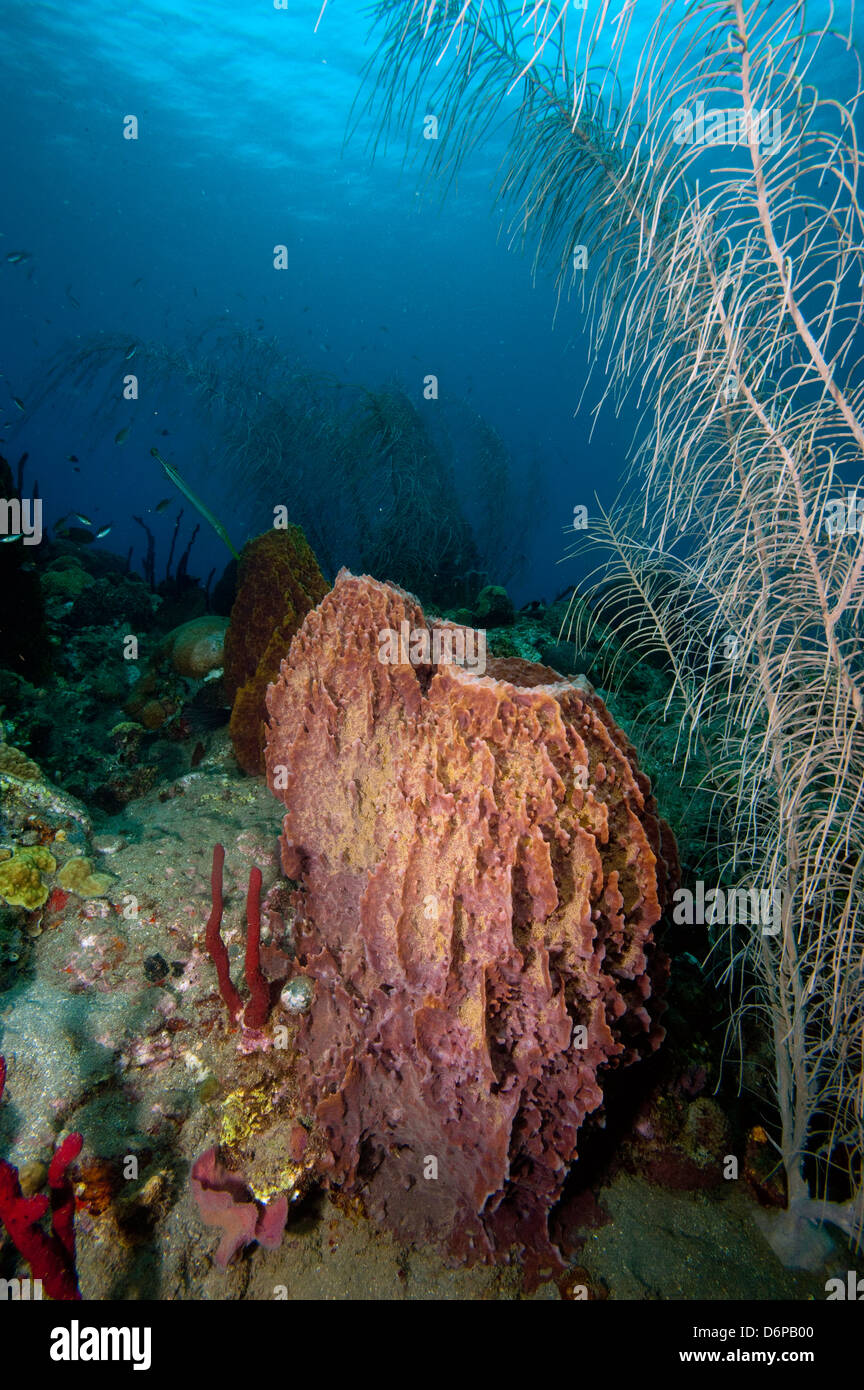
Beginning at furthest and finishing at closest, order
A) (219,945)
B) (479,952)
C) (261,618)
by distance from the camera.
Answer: (261,618), (219,945), (479,952)

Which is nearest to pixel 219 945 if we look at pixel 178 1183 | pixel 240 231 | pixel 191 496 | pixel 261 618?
pixel 178 1183

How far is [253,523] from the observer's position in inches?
551

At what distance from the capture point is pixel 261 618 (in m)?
5.71

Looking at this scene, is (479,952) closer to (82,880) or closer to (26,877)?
(82,880)

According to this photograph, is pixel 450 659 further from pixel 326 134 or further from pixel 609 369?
pixel 326 134

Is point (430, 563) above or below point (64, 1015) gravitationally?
above

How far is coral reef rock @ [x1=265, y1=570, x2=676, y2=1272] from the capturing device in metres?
2.42

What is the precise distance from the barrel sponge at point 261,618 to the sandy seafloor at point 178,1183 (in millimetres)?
2002

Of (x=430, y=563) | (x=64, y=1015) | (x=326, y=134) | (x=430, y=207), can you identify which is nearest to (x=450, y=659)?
(x=64, y=1015)

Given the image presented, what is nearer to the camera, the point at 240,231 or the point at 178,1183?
the point at 178,1183

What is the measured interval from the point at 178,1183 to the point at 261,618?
4288 millimetres

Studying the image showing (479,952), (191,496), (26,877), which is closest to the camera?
(479,952)

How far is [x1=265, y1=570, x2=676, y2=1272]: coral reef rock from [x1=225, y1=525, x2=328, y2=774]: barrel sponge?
261cm

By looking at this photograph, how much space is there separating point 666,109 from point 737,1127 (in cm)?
506
